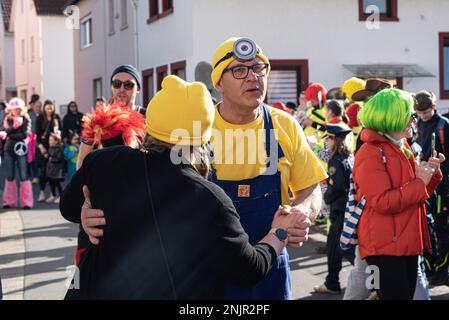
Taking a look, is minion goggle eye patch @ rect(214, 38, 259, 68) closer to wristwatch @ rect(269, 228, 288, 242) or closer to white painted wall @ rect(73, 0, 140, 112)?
wristwatch @ rect(269, 228, 288, 242)

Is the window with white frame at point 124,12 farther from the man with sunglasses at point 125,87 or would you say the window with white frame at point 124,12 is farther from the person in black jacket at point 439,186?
the man with sunglasses at point 125,87

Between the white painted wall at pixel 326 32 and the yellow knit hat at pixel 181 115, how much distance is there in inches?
591

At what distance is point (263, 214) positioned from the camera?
12.9ft

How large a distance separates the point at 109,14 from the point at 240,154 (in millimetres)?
24411

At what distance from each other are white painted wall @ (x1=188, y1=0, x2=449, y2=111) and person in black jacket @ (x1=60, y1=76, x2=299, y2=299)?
1508cm

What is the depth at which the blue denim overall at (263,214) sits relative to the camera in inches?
154

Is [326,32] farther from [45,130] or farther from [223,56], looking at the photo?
[223,56]

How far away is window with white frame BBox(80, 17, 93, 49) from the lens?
104 feet

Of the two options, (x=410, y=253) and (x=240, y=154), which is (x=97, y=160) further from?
(x=410, y=253)

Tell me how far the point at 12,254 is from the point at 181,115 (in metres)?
7.35

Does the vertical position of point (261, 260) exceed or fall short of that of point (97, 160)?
it falls short

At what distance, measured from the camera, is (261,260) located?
3.26m

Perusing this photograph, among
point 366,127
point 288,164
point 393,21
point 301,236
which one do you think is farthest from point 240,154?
point 393,21

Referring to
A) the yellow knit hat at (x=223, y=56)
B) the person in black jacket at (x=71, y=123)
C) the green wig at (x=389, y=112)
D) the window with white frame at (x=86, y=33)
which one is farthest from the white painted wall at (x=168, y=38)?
the yellow knit hat at (x=223, y=56)
